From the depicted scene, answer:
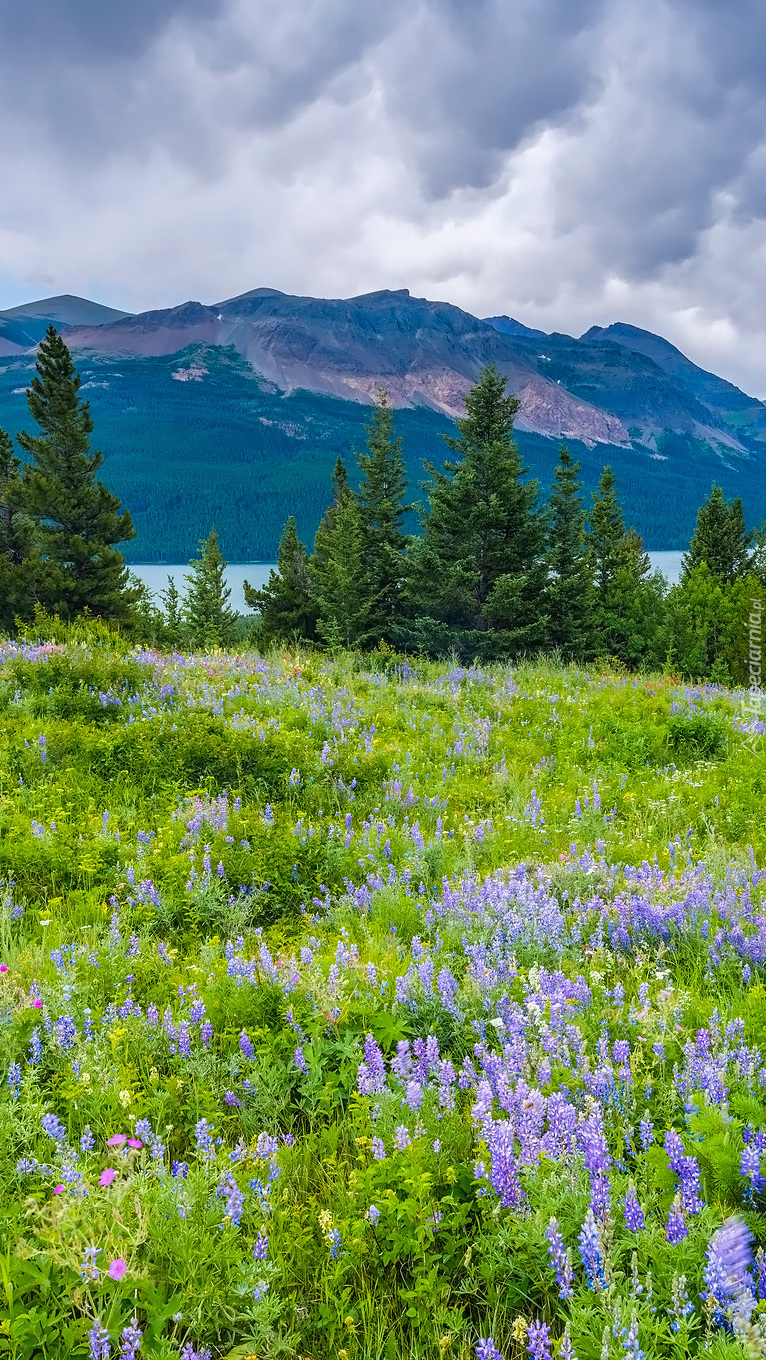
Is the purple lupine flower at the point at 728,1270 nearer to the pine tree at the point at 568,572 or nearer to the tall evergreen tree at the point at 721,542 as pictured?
the pine tree at the point at 568,572

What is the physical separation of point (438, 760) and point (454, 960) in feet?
12.7

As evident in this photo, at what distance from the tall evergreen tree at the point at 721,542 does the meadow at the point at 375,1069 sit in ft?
207

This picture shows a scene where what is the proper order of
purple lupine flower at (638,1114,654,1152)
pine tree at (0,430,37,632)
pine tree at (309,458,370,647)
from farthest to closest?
pine tree at (0,430,37,632)
pine tree at (309,458,370,647)
purple lupine flower at (638,1114,654,1152)

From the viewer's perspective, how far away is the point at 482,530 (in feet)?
86.0

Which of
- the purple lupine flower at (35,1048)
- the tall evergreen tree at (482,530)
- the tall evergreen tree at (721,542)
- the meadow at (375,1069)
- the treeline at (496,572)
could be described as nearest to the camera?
the meadow at (375,1069)

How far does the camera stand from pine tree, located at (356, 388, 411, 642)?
1435 inches

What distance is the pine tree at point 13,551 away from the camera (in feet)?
117

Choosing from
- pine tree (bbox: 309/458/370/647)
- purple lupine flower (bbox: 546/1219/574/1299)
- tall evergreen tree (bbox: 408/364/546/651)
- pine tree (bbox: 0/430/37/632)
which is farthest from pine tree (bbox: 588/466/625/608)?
purple lupine flower (bbox: 546/1219/574/1299)

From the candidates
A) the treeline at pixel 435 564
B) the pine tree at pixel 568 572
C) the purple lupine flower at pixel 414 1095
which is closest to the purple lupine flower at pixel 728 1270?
the purple lupine flower at pixel 414 1095

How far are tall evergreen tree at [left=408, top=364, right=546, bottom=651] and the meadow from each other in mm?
19343

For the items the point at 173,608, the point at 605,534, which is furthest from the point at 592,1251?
the point at 173,608

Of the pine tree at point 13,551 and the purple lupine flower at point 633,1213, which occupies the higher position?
the pine tree at point 13,551

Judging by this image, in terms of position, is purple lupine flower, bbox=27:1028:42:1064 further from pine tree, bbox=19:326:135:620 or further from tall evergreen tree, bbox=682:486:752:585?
tall evergreen tree, bbox=682:486:752:585

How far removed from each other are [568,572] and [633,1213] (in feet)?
135
